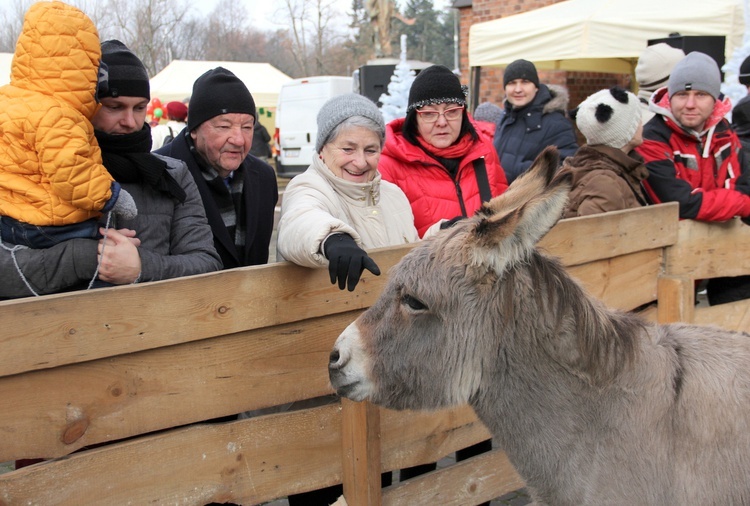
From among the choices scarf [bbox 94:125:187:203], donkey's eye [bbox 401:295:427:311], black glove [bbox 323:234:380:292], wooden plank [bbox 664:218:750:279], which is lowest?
wooden plank [bbox 664:218:750:279]

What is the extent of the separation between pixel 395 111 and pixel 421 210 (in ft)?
30.1

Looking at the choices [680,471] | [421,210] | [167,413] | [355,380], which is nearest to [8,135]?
[167,413]

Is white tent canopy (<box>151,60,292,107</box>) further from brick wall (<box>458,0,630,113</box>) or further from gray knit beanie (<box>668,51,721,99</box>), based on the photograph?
gray knit beanie (<box>668,51,721,99</box>)

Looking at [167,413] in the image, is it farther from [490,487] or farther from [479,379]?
[490,487]

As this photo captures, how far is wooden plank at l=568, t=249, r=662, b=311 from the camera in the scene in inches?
168

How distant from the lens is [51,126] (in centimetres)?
243

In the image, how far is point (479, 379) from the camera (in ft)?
8.07

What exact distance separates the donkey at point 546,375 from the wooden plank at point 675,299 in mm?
2111

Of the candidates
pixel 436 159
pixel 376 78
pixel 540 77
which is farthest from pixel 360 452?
pixel 540 77

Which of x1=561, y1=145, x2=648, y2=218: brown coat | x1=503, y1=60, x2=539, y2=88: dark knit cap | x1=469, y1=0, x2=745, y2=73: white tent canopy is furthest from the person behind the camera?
x1=469, y1=0, x2=745, y2=73: white tent canopy

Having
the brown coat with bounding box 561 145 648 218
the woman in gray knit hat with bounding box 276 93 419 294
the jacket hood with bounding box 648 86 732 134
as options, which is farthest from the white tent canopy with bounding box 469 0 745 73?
the woman in gray knit hat with bounding box 276 93 419 294

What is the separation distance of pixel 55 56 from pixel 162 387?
1.28 m

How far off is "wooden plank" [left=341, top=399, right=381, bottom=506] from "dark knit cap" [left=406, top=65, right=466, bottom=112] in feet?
5.80

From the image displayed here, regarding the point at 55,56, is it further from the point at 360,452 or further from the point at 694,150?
the point at 694,150
